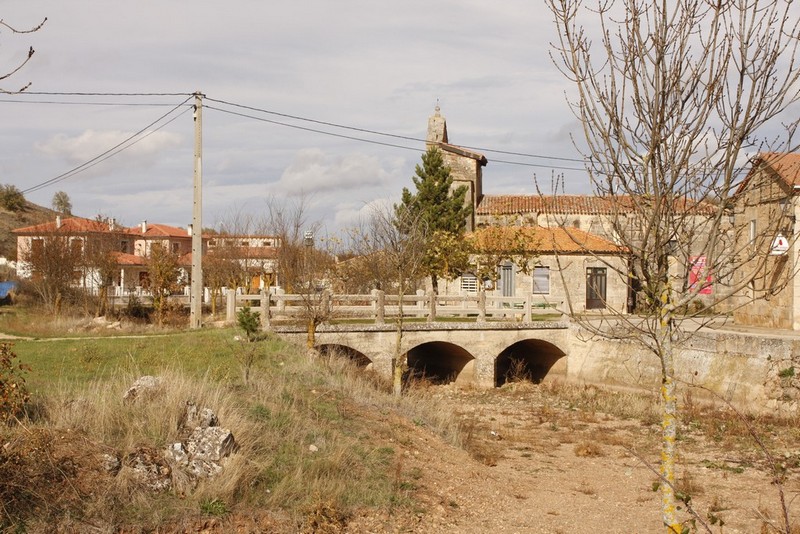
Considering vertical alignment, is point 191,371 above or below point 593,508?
above

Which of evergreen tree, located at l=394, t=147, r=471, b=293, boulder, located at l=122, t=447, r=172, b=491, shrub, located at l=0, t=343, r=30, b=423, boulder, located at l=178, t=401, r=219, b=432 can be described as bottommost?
boulder, located at l=122, t=447, r=172, b=491

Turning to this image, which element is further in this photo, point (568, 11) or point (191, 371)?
point (191, 371)

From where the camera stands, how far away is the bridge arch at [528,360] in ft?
90.7

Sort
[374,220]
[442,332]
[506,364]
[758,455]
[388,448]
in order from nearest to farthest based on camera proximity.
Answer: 1. [388,448]
2. [758,455]
3. [442,332]
4. [506,364]
5. [374,220]

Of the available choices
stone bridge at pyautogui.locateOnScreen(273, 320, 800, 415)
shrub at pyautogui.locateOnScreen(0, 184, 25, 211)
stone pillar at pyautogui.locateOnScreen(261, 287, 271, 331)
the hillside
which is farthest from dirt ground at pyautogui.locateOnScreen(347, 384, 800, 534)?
shrub at pyautogui.locateOnScreen(0, 184, 25, 211)

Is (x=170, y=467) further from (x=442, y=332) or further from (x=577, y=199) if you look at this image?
(x=577, y=199)

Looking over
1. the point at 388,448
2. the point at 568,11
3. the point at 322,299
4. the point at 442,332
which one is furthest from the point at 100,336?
the point at 568,11

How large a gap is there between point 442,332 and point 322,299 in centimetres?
470

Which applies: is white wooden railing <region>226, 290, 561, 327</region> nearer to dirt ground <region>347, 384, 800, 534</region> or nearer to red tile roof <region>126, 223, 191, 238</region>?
dirt ground <region>347, 384, 800, 534</region>

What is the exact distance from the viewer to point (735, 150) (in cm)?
577

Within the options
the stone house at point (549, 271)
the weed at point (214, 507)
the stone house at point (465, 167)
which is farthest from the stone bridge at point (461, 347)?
the stone house at point (465, 167)

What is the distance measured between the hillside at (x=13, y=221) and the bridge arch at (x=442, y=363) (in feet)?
122

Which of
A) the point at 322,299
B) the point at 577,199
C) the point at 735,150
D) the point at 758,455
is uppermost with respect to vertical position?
the point at 577,199

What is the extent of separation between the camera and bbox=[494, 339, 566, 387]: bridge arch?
27.6 metres
